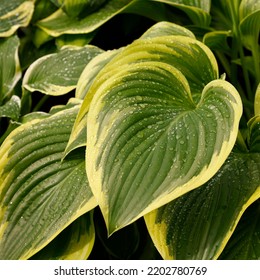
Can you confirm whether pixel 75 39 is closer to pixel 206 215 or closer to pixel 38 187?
pixel 38 187

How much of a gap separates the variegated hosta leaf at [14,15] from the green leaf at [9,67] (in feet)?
0.08

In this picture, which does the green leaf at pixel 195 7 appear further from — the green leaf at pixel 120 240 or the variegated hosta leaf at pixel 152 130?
the green leaf at pixel 120 240

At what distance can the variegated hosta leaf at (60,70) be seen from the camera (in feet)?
3.70

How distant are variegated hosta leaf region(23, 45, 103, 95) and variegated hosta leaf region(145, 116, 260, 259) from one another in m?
0.41

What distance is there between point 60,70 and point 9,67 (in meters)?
0.14

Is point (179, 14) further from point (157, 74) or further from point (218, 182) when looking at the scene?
point (218, 182)

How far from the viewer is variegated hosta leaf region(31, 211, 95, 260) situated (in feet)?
2.84

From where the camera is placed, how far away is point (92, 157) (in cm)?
75


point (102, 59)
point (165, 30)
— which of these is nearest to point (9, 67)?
point (102, 59)

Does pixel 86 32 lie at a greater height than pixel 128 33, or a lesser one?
greater

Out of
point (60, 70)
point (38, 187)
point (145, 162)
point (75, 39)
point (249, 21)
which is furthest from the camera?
point (75, 39)

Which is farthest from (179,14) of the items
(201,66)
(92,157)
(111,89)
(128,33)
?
(92,157)

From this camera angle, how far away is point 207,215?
→ 0.79m
